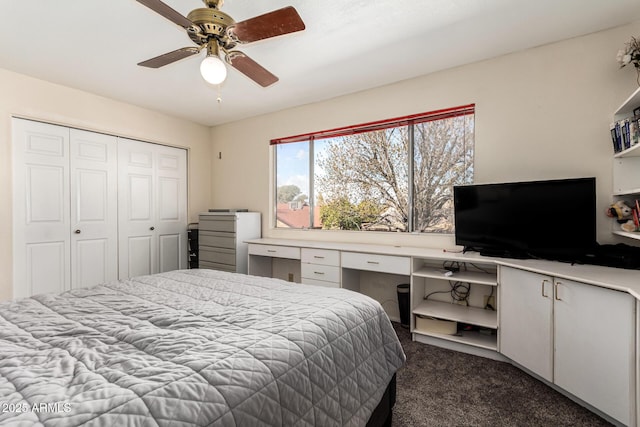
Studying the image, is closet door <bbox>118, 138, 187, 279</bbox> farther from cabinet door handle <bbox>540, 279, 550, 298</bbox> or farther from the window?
cabinet door handle <bbox>540, 279, 550, 298</bbox>

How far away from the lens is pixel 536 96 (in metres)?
2.57

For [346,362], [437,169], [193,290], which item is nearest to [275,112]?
[437,169]

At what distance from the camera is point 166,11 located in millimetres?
1483

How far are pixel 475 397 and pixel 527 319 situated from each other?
65 cm

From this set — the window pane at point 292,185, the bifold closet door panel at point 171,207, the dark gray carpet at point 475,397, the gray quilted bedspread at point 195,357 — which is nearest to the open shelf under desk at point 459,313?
the dark gray carpet at point 475,397

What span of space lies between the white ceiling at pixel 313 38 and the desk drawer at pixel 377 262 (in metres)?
1.78

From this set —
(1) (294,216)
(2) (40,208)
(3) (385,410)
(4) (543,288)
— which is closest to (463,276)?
(4) (543,288)

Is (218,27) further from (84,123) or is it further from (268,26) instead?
(84,123)

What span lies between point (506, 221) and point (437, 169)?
2.94ft

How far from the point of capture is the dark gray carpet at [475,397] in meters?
1.74

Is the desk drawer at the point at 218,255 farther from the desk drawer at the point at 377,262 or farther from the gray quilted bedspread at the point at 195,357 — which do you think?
the gray quilted bedspread at the point at 195,357

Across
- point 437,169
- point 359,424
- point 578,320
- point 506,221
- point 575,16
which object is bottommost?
point 359,424

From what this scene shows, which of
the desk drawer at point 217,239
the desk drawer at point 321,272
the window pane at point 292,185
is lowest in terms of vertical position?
the desk drawer at point 321,272

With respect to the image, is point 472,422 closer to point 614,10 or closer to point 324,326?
point 324,326
